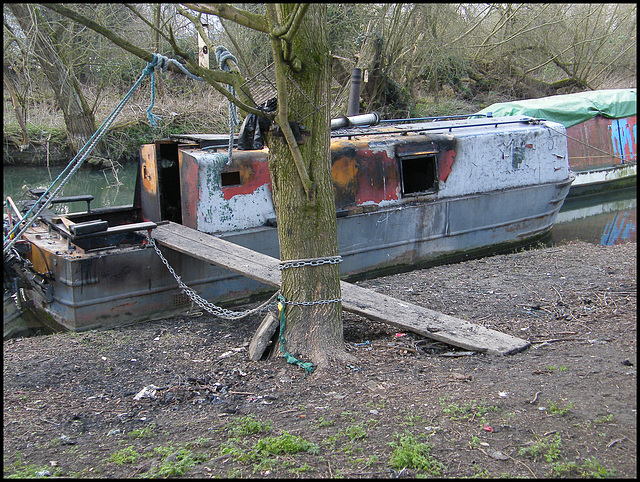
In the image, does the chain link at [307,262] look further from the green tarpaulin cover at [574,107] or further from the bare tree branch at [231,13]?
the green tarpaulin cover at [574,107]

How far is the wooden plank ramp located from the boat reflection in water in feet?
25.7

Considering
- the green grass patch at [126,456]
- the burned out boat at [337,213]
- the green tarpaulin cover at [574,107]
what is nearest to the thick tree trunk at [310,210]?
the green grass patch at [126,456]

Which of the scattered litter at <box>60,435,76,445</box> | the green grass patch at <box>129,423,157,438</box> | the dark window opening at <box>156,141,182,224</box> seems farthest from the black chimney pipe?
the scattered litter at <box>60,435,76,445</box>

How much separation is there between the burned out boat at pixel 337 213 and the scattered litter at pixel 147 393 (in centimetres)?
233

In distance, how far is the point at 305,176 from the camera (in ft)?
14.9

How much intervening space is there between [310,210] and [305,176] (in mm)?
315

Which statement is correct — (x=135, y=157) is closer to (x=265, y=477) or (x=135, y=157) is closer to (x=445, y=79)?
(x=445, y=79)

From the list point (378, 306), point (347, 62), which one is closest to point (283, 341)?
point (378, 306)

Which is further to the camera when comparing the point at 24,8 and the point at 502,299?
the point at 24,8

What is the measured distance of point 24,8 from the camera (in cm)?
1291

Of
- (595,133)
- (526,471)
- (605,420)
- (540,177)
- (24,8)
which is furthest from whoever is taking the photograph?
(595,133)

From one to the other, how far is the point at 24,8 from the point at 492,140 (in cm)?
1078

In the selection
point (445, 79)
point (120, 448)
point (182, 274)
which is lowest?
point (120, 448)

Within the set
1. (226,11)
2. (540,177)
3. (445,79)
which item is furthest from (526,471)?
(445,79)
